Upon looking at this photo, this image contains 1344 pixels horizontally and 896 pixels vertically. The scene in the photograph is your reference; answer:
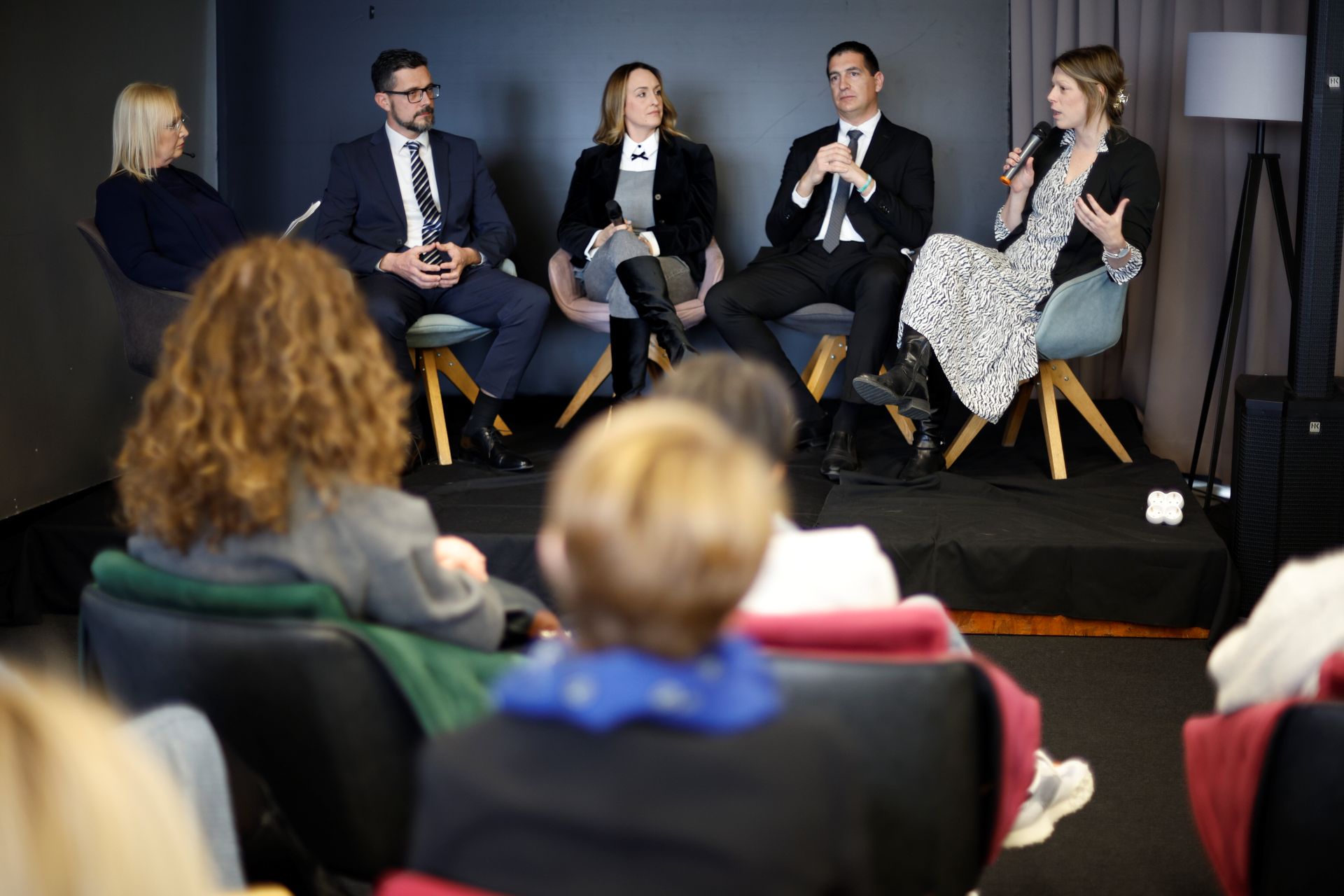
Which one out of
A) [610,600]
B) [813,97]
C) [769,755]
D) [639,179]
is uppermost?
[813,97]

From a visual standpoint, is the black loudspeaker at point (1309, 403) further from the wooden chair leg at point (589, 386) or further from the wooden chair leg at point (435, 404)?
the wooden chair leg at point (435, 404)

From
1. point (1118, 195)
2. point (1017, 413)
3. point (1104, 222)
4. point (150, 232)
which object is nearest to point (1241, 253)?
point (1118, 195)

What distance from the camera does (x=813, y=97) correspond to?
210 inches

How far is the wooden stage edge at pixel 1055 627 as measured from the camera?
3.33 metres

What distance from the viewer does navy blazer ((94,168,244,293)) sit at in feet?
13.0

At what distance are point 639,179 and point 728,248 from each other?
80 centimetres

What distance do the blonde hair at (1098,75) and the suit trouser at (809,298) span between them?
2.63 ft

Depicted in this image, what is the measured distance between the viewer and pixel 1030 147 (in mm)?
4188

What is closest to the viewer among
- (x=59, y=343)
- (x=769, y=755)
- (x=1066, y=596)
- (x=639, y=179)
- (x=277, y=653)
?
(x=769, y=755)

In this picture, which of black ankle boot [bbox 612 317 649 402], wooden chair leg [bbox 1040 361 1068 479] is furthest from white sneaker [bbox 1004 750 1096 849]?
black ankle boot [bbox 612 317 649 402]

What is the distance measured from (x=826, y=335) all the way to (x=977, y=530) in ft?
4.38

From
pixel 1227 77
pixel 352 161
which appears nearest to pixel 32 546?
pixel 352 161

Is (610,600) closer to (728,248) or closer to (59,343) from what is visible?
(59,343)

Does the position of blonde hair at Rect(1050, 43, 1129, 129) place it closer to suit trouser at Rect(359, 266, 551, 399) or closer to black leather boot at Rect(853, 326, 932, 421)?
black leather boot at Rect(853, 326, 932, 421)
